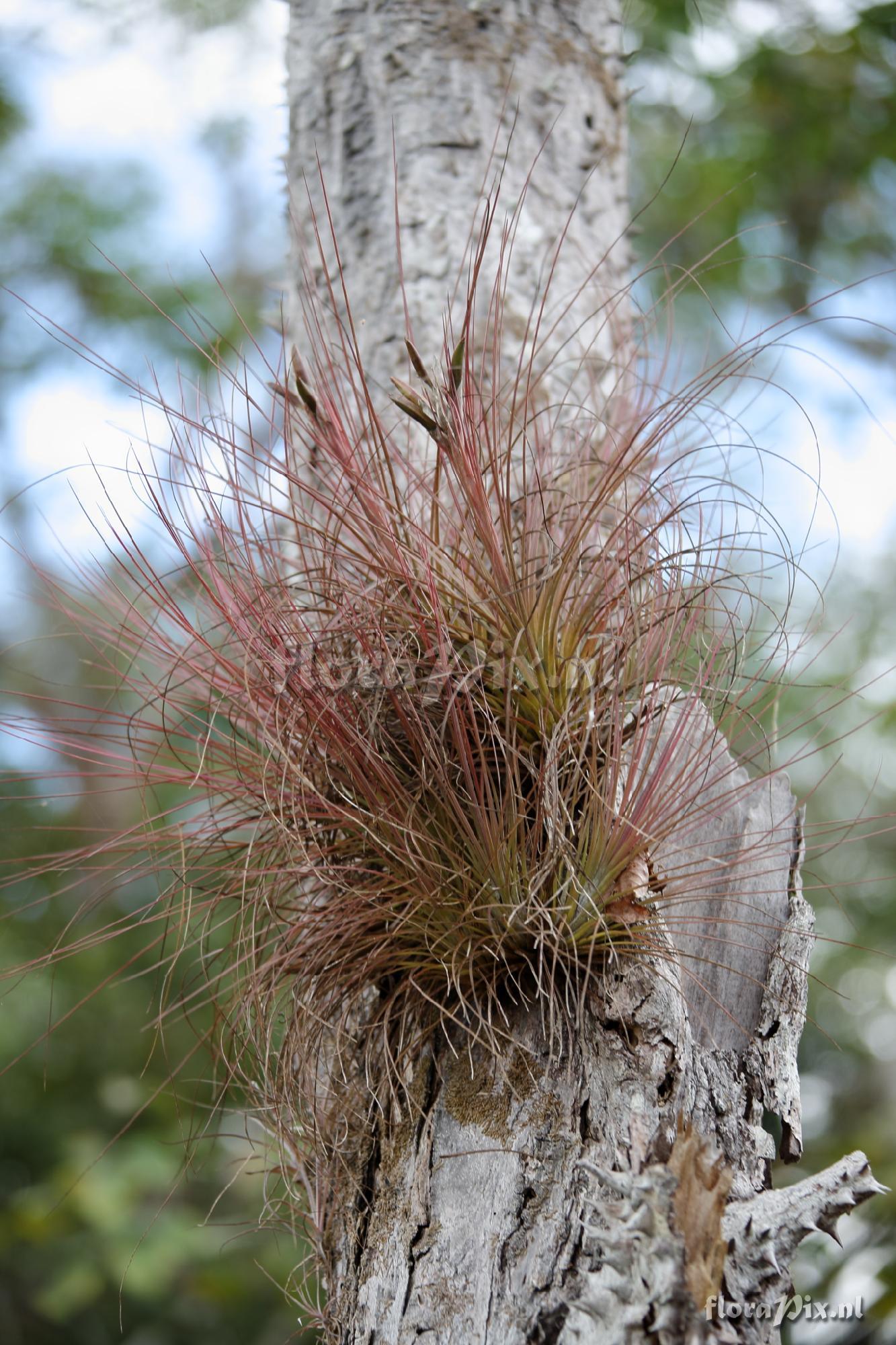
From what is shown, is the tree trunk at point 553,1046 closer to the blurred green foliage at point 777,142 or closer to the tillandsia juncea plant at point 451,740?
the tillandsia juncea plant at point 451,740

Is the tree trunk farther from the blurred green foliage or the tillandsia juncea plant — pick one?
the blurred green foliage

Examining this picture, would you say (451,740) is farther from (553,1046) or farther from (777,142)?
(777,142)

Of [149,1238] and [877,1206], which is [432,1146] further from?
[149,1238]

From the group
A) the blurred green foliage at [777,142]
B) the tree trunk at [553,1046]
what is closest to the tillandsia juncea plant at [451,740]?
the tree trunk at [553,1046]

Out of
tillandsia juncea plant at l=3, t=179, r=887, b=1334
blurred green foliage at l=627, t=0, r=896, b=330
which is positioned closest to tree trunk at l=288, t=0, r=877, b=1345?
tillandsia juncea plant at l=3, t=179, r=887, b=1334

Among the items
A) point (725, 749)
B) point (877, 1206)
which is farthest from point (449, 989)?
point (877, 1206)

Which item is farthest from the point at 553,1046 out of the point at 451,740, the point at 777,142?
the point at 777,142

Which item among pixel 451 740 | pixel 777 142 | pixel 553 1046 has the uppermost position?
pixel 777 142
